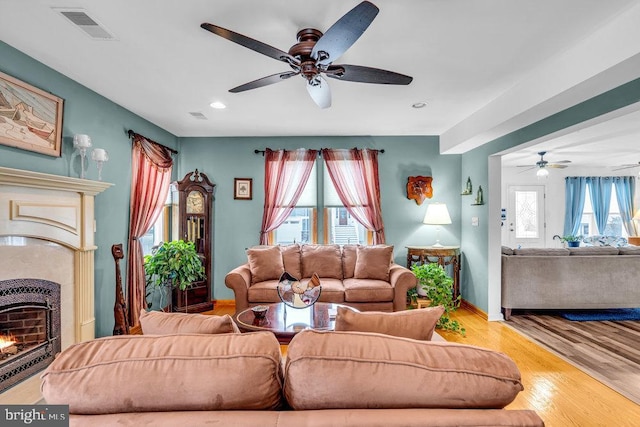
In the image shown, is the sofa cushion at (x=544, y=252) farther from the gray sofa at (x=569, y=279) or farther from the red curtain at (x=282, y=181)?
the red curtain at (x=282, y=181)

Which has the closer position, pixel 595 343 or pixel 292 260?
pixel 595 343

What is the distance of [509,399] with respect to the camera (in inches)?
39.5

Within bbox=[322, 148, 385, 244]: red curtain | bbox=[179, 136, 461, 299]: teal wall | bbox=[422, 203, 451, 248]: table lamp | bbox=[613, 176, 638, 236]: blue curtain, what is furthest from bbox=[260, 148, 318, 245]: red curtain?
bbox=[613, 176, 638, 236]: blue curtain

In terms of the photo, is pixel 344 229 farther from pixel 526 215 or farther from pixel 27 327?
pixel 526 215

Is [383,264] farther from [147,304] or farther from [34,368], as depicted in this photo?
[34,368]

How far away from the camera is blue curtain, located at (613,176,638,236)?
7.71 meters

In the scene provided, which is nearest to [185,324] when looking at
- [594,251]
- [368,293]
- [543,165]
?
[368,293]

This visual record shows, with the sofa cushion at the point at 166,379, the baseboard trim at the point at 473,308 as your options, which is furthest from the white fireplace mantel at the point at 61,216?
the baseboard trim at the point at 473,308

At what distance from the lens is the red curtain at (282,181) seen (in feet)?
15.8

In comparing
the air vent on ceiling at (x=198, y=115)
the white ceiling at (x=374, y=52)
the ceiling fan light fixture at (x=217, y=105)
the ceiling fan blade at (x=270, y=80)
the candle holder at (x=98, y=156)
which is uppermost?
the white ceiling at (x=374, y=52)

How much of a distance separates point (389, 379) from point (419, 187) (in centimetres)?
418

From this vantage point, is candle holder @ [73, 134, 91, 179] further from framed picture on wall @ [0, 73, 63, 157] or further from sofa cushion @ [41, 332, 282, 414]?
sofa cushion @ [41, 332, 282, 414]

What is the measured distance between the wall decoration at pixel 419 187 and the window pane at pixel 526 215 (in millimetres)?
4114

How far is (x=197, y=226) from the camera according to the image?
4613 millimetres
